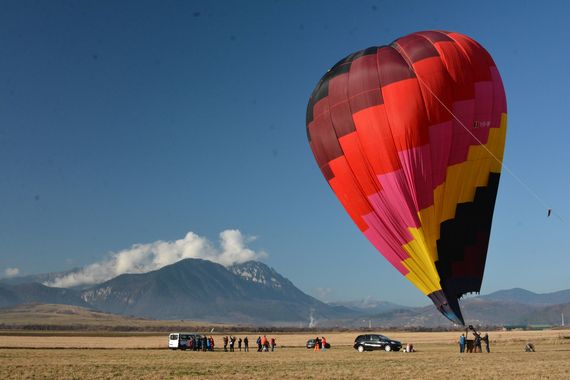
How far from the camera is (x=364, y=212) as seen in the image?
109 feet

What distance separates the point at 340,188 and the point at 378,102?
5.77 m

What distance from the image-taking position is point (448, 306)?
29922 millimetres

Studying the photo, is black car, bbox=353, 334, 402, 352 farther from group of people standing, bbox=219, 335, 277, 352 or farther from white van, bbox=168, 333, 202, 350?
white van, bbox=168, 333, 202, 350

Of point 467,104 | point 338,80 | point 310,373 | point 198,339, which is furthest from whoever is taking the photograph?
point 198,339

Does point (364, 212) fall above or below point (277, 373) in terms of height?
above

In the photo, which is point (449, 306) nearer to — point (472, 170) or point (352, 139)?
point (472, 170)

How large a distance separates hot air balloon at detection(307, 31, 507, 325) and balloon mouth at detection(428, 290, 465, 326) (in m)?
0.06

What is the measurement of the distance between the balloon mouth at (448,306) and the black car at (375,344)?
23195 millimetres

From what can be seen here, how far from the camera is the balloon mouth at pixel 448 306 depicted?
97.6 feet

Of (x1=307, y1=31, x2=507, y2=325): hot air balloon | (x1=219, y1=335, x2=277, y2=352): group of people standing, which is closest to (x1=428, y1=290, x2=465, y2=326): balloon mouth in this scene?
(x1=307, y1=31, x2=507, y2=325): hot air balloon

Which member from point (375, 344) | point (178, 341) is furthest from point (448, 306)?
point (178, 341)

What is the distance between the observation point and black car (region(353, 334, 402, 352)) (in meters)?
52.6

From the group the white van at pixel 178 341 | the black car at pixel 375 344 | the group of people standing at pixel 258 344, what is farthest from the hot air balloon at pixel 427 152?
the white van at pixel 178 341

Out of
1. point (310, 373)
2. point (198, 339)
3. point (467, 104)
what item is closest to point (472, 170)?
point (467, 104)
